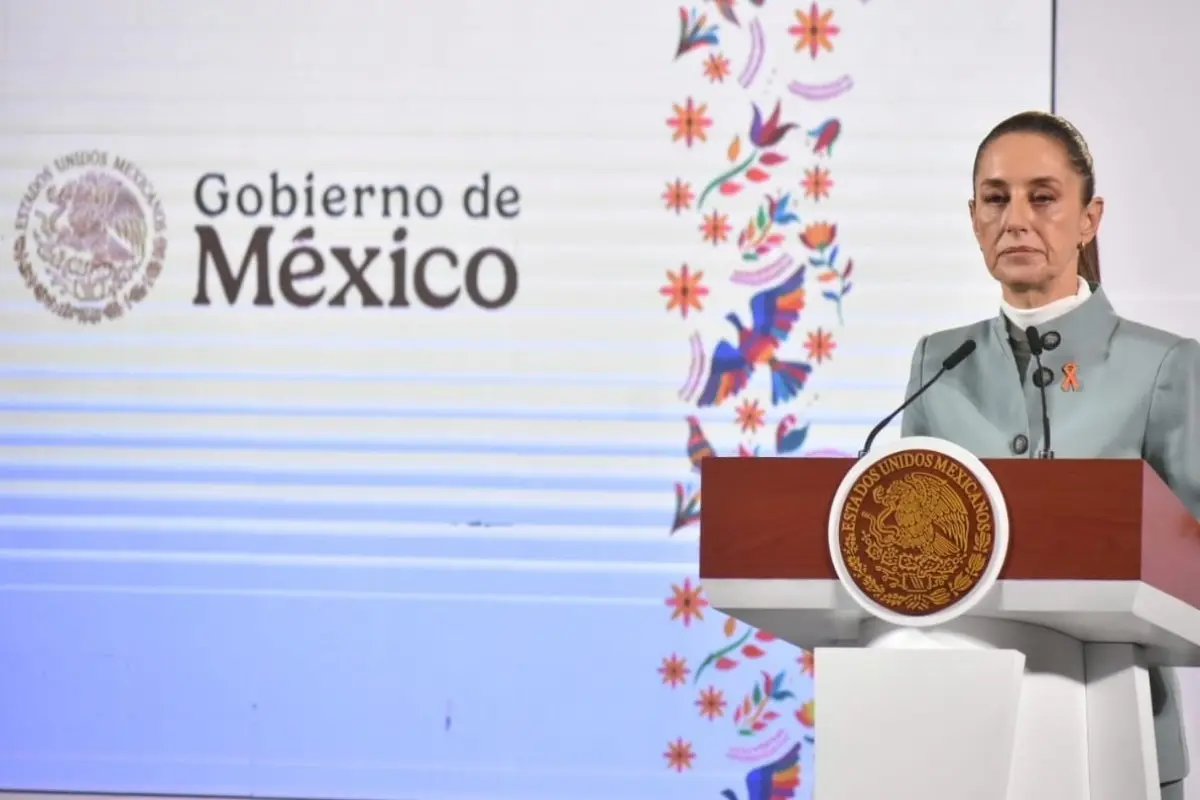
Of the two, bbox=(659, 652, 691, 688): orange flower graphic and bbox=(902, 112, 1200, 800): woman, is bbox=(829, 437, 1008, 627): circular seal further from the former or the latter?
bbox=(659, 652, 691, 688): orange flower graphic

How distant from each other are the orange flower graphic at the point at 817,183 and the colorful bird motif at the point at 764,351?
0.14 metres

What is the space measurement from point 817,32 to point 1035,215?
116cm

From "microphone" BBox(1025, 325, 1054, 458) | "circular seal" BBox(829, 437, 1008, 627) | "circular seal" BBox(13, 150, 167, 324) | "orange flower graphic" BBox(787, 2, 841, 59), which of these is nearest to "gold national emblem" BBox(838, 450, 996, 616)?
"circular seal" BBox(829, 437, 1008, 627)

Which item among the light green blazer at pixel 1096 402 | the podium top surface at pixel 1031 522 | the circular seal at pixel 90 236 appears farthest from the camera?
the circular seal at pixel 90 236

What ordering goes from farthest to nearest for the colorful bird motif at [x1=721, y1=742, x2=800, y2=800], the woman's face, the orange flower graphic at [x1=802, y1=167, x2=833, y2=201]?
the orange flower graphic at [x1=802, y1=167, x2=833, y2=201] → the colorful bird motif at [x1=721, y1=742, x2=800, y2=800] → the woman's face

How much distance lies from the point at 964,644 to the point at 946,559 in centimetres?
9

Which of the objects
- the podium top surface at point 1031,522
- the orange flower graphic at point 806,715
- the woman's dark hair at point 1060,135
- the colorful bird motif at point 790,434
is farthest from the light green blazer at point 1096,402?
the orange flower graphic at point 806,715

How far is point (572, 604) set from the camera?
312 cm

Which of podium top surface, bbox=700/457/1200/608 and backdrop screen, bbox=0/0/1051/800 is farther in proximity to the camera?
backdrop screen, bbox=0/0/1051/800

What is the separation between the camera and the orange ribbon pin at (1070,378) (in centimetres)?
203

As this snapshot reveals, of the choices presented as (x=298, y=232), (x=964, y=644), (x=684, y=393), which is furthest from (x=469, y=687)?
(x=964, y=644)

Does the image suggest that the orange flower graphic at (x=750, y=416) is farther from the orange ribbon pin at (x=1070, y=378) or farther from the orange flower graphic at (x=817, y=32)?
the orange ribbon pin at (x=1070, y=378)

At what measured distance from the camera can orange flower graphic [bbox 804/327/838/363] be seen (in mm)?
3152

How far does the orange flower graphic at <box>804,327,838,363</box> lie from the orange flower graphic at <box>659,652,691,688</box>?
629mm
